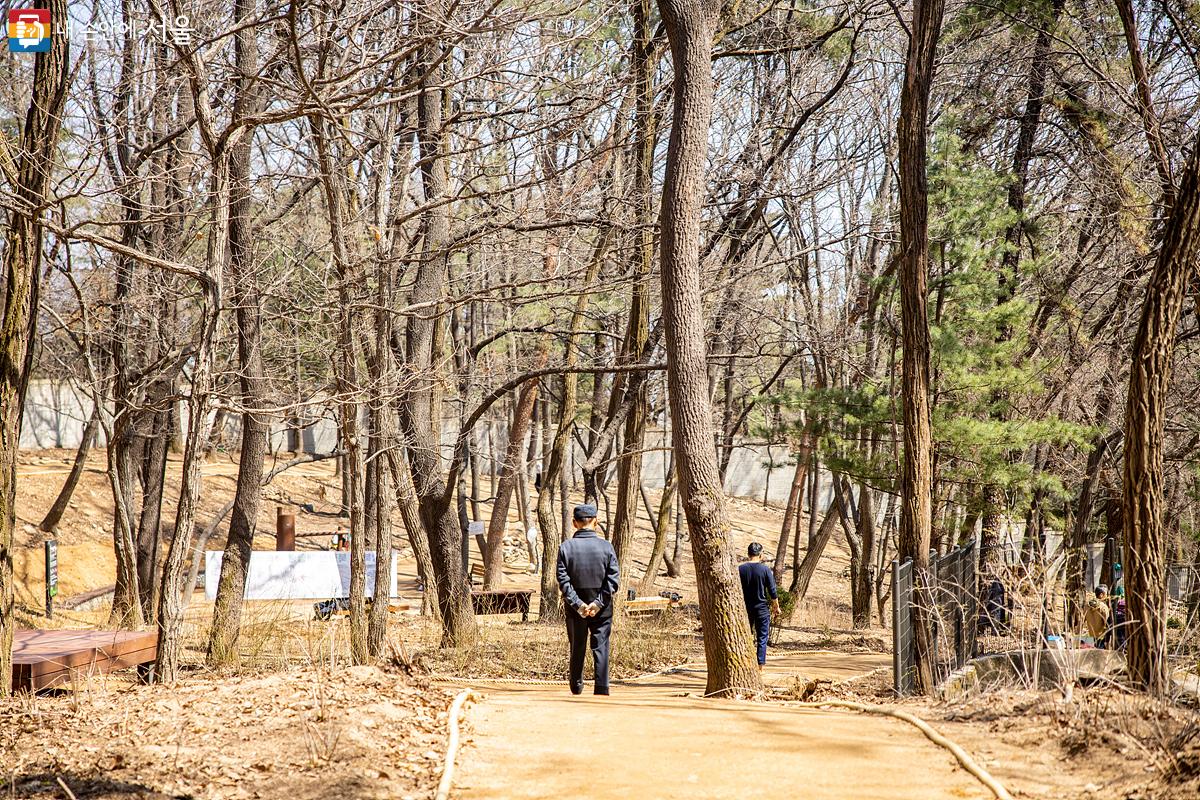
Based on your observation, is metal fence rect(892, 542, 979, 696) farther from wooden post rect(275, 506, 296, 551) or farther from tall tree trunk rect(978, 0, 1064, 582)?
wooden post rect(275, 506, 296, 551)

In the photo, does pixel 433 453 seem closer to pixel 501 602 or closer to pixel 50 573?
pixel 501 602

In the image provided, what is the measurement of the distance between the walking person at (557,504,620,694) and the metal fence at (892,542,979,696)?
242 centimetres

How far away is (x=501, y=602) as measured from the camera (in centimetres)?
1803

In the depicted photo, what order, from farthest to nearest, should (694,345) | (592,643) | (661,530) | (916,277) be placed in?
1. (661,530)
2. (916,277)
3. (694,345)
4. (592,643)

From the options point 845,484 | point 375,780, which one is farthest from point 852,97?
point 375,780

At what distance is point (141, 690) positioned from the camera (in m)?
6.66

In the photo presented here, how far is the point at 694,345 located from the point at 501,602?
987 centimetres

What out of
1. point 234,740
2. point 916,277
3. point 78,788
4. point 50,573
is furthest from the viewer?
point 50,573

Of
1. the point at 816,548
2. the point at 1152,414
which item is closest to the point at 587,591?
the point at 1152,414

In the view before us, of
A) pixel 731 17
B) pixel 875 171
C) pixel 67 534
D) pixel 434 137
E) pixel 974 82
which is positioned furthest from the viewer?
pixel 67 534

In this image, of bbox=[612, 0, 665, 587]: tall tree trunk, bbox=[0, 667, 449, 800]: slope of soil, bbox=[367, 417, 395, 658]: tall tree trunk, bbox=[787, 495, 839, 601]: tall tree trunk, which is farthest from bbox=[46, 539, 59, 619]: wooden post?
bbox=[787, 495, 839, 601]: tall tree trunk

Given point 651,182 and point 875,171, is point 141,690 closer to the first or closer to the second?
point 651,182

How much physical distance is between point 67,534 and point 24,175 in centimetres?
2053

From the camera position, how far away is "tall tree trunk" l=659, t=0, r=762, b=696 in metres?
8.97
